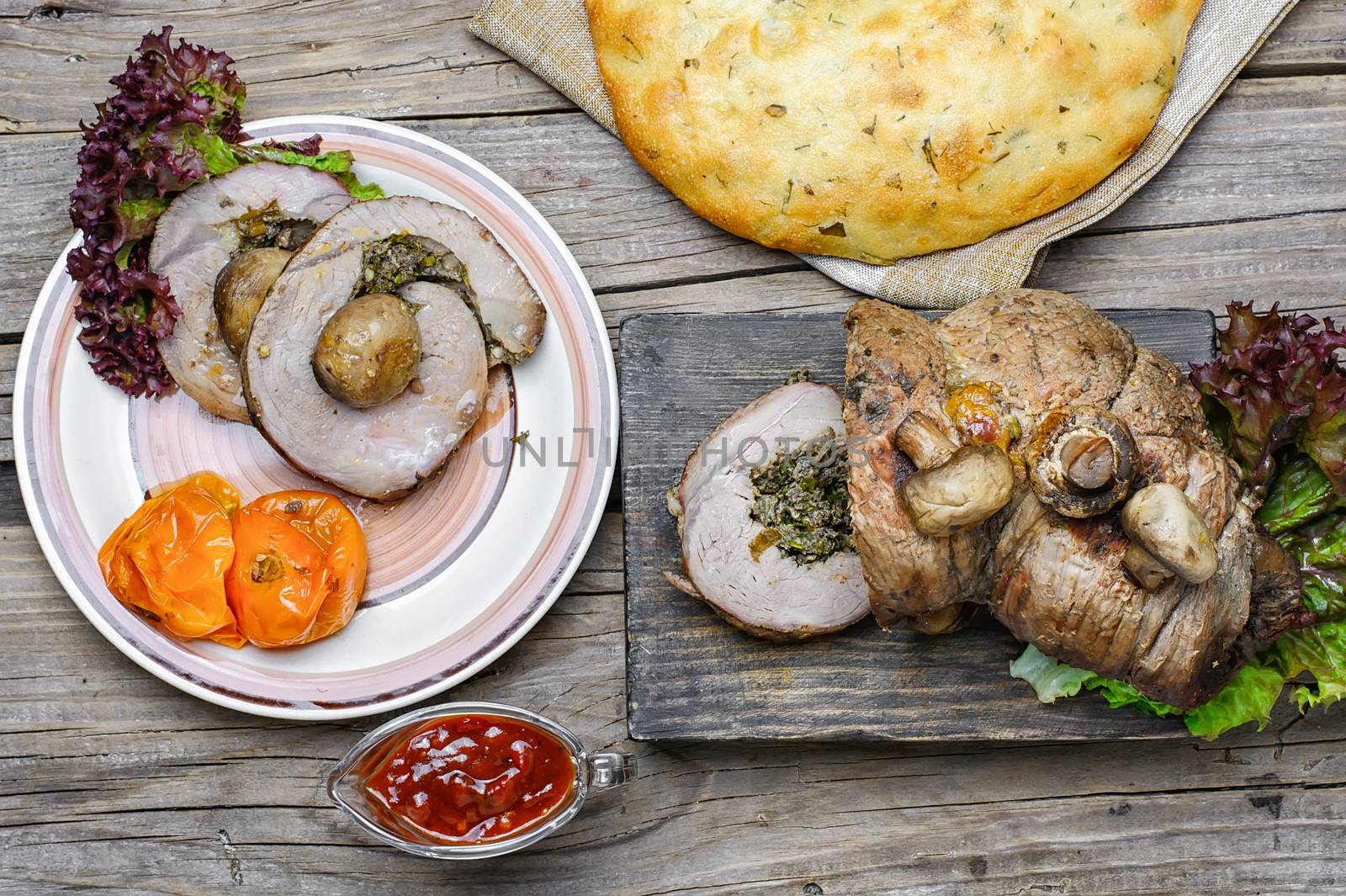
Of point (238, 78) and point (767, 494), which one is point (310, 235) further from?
point (767, 494)

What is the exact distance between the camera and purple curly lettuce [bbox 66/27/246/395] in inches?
106

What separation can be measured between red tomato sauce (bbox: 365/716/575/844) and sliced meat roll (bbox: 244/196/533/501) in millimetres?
686

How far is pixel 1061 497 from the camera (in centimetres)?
215

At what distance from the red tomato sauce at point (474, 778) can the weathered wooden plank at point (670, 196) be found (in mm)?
1316

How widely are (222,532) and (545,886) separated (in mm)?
1360

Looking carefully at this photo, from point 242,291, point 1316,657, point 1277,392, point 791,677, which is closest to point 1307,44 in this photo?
point 1277,392

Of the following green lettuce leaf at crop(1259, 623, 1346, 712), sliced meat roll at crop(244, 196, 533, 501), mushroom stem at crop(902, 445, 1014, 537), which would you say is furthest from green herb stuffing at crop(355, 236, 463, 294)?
green lettuce leaf at crop(1259, 623, 1346, 712)

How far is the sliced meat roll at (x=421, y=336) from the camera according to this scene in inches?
105

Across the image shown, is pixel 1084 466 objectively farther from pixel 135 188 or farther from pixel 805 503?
pixel 135 188

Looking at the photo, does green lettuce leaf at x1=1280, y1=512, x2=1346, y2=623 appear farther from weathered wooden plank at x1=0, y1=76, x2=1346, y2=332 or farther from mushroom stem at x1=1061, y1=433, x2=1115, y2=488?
weathered wooden plank at x1=0, y1=76, x2=1346, y2=332

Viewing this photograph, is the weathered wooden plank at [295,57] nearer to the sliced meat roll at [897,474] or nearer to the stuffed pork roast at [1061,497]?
the sliced meat roll at [897,474]

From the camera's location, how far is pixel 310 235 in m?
2.73

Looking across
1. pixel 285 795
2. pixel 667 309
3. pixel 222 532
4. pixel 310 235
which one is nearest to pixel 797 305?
pixel 667 309

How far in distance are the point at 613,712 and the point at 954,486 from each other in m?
1.39
